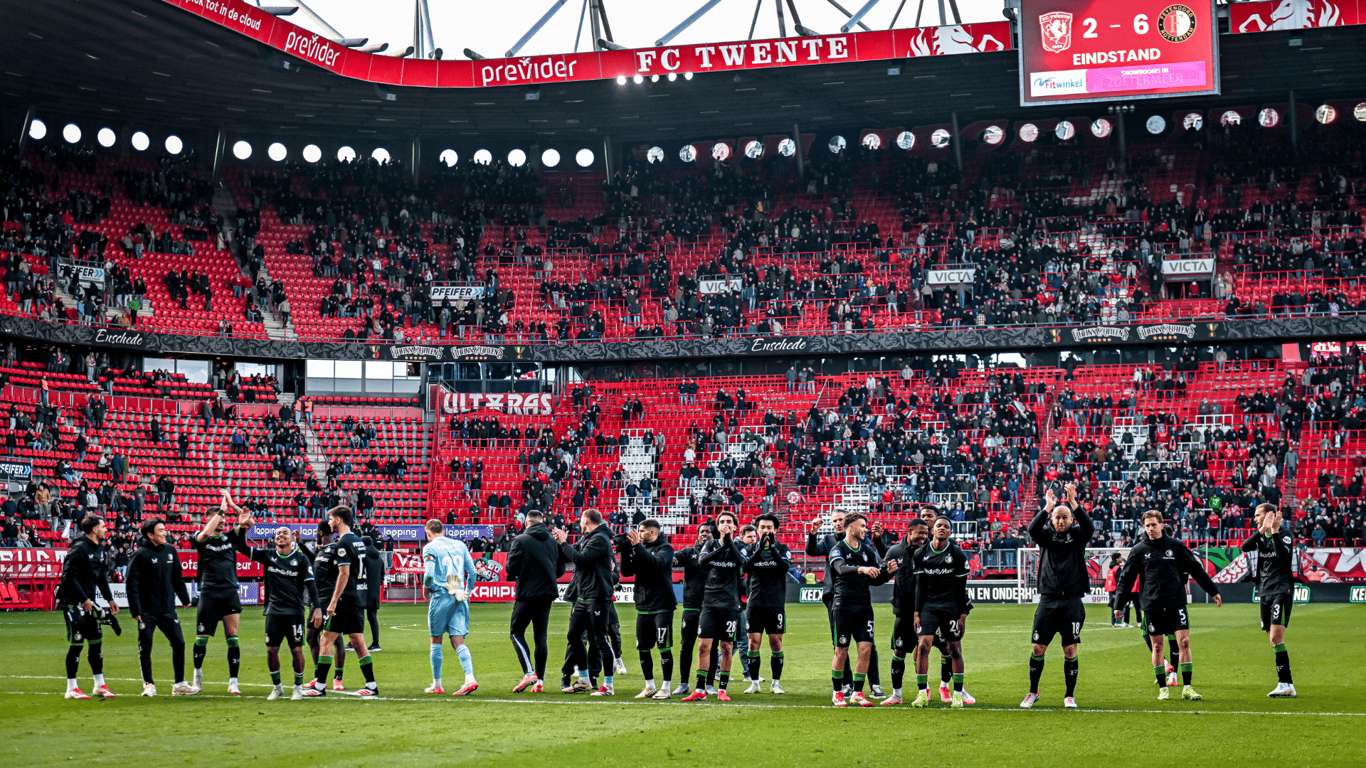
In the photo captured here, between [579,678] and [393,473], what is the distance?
3647 centimetres

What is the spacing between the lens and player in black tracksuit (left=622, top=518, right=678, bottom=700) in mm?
17406

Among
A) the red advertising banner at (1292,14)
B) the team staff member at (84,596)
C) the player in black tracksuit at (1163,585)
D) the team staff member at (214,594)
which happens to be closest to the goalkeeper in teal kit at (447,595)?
the team staff member at (214,594)

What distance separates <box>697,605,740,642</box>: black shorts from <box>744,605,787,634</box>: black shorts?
0.81ft

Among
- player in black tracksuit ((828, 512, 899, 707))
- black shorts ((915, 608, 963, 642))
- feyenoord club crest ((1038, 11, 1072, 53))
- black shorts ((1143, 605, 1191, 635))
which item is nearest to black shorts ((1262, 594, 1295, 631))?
black shorts ((1143, 605, 1191, 635))

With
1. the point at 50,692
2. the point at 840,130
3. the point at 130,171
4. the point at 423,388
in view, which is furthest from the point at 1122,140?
the point at 50,692

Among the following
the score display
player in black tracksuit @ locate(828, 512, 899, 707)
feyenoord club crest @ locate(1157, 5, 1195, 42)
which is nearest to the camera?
player in black tracksuit @ locate(828, 512, 899, 707)

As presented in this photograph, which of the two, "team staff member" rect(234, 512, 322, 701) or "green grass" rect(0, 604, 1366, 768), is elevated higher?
"team staff member" rect(234, 512, 322, 701)

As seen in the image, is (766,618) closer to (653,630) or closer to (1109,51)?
(653,630)

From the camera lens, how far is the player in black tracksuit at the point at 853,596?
15.9 meters

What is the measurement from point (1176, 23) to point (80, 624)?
1707 inches

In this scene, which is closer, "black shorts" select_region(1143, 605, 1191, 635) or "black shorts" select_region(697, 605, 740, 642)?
"black shorts" select_region(697, 605, 740, 642)

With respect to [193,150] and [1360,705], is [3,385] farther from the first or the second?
[1360,705]

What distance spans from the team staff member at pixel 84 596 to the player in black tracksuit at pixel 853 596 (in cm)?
865

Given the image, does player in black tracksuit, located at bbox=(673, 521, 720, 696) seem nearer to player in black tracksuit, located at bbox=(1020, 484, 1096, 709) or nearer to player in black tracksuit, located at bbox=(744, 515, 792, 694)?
player in black tracksuit, located at bbox=(744, 515, 792, 694)
